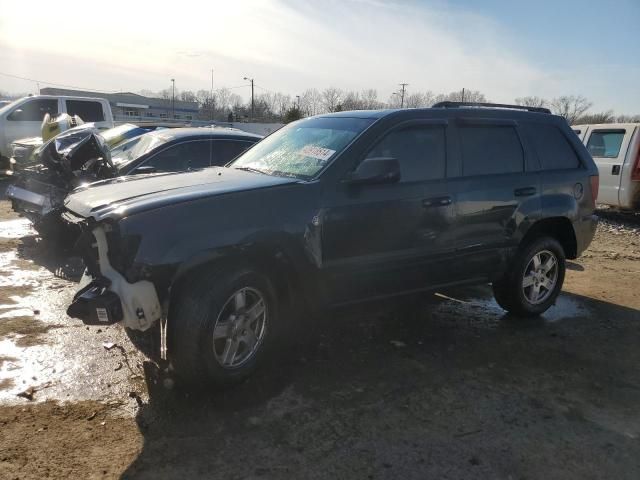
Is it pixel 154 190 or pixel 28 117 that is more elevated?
pixel 28 117

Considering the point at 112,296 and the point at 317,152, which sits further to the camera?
the point at 317,152

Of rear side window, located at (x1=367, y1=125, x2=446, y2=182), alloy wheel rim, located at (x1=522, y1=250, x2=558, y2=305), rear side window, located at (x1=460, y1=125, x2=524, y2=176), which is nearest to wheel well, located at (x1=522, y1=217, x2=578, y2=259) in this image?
alloy wheel rim, located at (x1=522, y1=250, x2=558, y2=305)

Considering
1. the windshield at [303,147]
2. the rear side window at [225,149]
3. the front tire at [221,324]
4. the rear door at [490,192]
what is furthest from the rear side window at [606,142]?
the front tire at [221,324]

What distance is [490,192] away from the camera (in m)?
4.57

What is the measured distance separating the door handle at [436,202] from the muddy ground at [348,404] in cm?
A: 124

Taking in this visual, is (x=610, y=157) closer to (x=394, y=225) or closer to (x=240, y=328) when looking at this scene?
(x=394, y=225)

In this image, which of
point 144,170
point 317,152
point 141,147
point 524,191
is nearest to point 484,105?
point 524,191

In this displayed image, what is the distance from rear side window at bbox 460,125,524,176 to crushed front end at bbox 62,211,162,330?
2857mm

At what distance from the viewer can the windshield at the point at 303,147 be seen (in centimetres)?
395

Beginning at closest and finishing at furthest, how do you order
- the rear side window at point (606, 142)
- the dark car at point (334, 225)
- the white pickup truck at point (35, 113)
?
the dark car at point (334, 225) → the rear side window at point (606, 142) → the white pickup truck at point (35, 113)

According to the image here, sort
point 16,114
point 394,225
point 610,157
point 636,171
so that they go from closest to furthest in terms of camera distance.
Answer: point 394,225
point 636,171
point 610,157
point 16,114

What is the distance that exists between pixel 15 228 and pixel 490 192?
7.23 m

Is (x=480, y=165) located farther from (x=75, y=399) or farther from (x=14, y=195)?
(x=14, y=195)

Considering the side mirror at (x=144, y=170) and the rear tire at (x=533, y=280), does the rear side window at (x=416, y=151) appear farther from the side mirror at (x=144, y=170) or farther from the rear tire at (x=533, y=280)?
the side mirror at (x=144, y=170)
